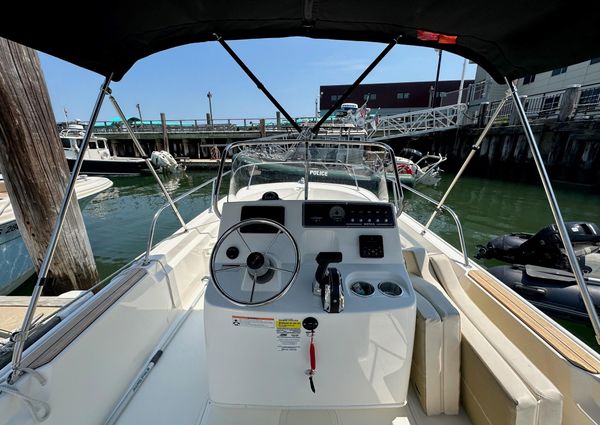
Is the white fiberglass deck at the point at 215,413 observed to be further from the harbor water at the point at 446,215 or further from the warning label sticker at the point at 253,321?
the harbor water at the point at 446,215

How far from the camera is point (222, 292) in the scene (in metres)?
1.29

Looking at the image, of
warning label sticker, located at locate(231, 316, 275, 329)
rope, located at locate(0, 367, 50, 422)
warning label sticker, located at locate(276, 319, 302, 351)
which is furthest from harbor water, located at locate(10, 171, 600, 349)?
rope, located at locate(0, 367, 50, 422)

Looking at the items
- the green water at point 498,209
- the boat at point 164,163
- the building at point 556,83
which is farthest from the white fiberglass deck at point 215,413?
the boat at point 164,163

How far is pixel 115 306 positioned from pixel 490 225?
8658mm

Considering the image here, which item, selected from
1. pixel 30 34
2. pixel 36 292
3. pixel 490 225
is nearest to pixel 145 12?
pixel 30 34

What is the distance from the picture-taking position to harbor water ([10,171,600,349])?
20.1 ft

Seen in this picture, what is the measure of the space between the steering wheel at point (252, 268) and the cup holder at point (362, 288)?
0.34 metres

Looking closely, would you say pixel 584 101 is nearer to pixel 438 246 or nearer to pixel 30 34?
pixel 438 246

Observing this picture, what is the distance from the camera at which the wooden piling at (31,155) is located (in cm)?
254

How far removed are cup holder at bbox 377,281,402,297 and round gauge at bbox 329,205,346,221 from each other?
1.51ft

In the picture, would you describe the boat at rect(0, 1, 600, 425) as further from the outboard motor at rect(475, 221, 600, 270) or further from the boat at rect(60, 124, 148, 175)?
the boat at rect(60, 124, 148, 175)

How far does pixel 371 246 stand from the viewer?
65.4 inches

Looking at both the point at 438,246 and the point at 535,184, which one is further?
the point at 535,184

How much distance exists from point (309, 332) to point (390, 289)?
0.49m
